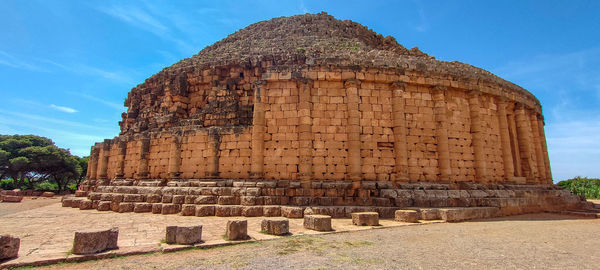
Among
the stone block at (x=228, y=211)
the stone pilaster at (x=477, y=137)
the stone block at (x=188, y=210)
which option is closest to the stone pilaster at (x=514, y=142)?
the stone pilaster at (x=477, y=137)

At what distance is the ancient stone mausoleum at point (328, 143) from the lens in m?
11.4

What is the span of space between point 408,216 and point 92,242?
8128 mm

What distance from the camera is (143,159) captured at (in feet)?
47.0

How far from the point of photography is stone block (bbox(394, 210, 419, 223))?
9469 millimetres

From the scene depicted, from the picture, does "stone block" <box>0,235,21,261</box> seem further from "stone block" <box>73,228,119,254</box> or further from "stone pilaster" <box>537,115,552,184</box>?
"stone pilaster" <box>537,115,552,184</box>

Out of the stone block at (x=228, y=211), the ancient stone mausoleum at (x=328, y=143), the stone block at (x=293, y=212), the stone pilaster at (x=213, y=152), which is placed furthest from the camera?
the stone pilaster at (x=213, y=152)

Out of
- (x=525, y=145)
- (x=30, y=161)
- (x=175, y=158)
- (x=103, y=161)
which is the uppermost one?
(x=30, y=161)

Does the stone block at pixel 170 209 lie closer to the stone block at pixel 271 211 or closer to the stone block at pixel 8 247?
the stone block at pixel 271 211

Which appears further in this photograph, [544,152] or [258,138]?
[544,152]

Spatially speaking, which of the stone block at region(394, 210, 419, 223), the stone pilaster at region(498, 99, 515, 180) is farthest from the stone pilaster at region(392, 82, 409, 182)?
the stone pilaster at region(498, 99, 515, 180)

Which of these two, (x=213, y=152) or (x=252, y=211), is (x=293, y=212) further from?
(x=213, y=152)

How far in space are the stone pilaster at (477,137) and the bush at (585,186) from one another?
28.8 m

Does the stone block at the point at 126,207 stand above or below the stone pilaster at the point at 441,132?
below

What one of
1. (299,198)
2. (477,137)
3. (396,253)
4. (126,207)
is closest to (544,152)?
(477,137)
